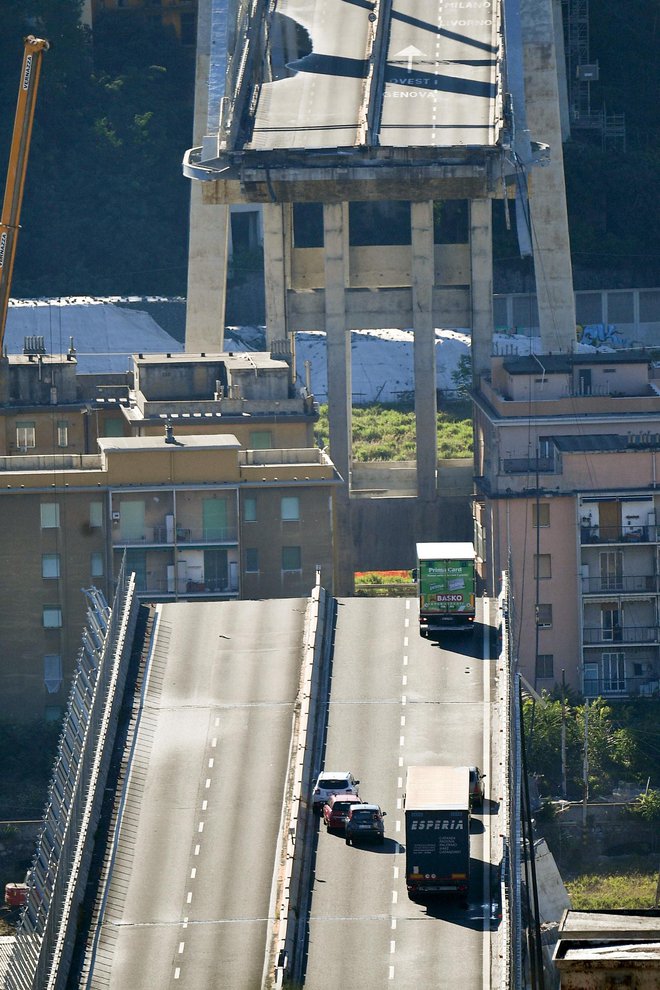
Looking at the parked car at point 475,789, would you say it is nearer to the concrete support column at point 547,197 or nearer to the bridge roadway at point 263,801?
the bridge roadway at point 263,801

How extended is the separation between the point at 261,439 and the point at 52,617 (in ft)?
39.8

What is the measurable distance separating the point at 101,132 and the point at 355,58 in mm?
40722

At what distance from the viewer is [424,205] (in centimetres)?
9269

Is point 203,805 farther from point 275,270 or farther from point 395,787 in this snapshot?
point 275,270

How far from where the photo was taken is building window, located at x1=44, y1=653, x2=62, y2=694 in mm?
75438

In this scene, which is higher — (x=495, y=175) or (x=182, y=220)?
(x=182, y=220)

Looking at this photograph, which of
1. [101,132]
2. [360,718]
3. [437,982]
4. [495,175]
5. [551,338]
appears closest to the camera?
[437,982]

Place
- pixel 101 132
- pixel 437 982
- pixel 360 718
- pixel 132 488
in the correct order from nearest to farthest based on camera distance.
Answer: pixel 437 982
pixel 360 718
pixel 132 488
pixel 101 132

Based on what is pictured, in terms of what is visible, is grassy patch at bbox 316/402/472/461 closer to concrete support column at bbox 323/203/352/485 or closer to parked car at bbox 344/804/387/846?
concrete support column at bbox 323/203/352/485

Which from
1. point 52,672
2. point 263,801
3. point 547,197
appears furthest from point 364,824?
point 547,197

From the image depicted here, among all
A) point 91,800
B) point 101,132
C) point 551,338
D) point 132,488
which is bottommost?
point 91,800

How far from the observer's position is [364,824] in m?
56.8

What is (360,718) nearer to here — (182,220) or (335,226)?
(335,226)

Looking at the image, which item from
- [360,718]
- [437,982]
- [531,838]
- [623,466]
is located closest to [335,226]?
[623,466]
